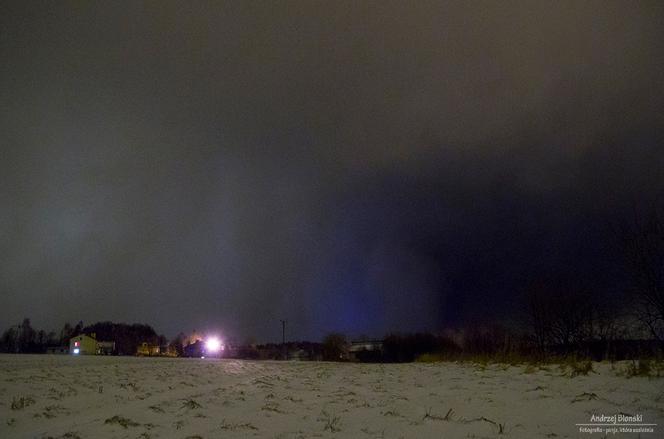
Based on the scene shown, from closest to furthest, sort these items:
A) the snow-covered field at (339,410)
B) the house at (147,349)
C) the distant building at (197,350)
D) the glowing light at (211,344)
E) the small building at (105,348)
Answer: the snow-covered field at (339,410) → the distant building at (197,350) → the glowing light at (211,344) → the small building at (105,348) → the house at (147,349)

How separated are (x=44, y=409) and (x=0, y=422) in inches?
39.5

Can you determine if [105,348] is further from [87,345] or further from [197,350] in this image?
[197,350]

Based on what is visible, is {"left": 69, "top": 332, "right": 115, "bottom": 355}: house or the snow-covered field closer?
the snow-covered field

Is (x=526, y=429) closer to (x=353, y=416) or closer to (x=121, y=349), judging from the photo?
(x=353, y=416)

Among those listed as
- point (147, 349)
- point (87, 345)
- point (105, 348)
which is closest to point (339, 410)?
point (87, 345)

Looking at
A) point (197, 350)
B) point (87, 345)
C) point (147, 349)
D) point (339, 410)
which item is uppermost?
point (339, 410)

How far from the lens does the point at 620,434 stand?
17.5ft

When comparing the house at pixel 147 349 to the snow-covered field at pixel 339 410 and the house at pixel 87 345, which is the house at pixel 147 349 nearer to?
the house at pixel 87 345

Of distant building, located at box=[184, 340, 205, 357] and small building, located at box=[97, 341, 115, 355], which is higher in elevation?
distant building, located at box=[184, 340, 205, 357]

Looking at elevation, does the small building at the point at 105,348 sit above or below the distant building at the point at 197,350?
below

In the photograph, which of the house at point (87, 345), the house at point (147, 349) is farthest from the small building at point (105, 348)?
the house at point (147, 349)

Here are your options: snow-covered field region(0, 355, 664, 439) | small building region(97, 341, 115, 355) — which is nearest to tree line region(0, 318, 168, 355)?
small building region(97, 341, 115, 355)

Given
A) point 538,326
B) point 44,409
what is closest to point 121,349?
point 538,326

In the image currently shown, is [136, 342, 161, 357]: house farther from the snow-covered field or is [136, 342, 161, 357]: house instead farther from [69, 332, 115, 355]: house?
the snow-covered field
